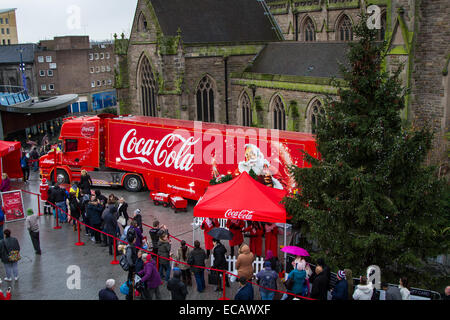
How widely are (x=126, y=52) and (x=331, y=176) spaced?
990 inches

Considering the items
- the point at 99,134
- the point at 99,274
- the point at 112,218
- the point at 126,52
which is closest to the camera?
the point at 99,274

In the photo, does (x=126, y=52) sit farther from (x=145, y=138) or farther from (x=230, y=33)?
(x=145, y=138)

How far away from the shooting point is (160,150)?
22.0 m

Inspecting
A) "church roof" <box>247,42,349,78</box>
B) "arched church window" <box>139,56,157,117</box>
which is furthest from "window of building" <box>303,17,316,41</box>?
"arched church window" <box>139,56,157,117</box>

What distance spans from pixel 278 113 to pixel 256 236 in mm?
15578

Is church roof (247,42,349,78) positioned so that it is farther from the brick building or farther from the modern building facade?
the modern building facade

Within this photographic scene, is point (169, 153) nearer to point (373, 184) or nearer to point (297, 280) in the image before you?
point (297, 280)

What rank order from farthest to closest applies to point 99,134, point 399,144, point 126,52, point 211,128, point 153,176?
point 126,52, point 99,134, point 153,176, point 211,128, point 399,144

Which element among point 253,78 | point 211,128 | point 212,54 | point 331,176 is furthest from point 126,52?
point 331,176

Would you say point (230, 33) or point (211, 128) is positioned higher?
point (230, 33)

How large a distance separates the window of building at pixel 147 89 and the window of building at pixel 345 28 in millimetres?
16234

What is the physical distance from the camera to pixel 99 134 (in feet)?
78.7

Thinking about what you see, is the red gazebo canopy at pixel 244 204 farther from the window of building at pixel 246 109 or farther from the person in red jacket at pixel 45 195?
the window of building at pixel 246 109

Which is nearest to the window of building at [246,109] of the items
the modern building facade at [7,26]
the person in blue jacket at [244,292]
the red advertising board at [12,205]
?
the red advertising board at [12,205]
